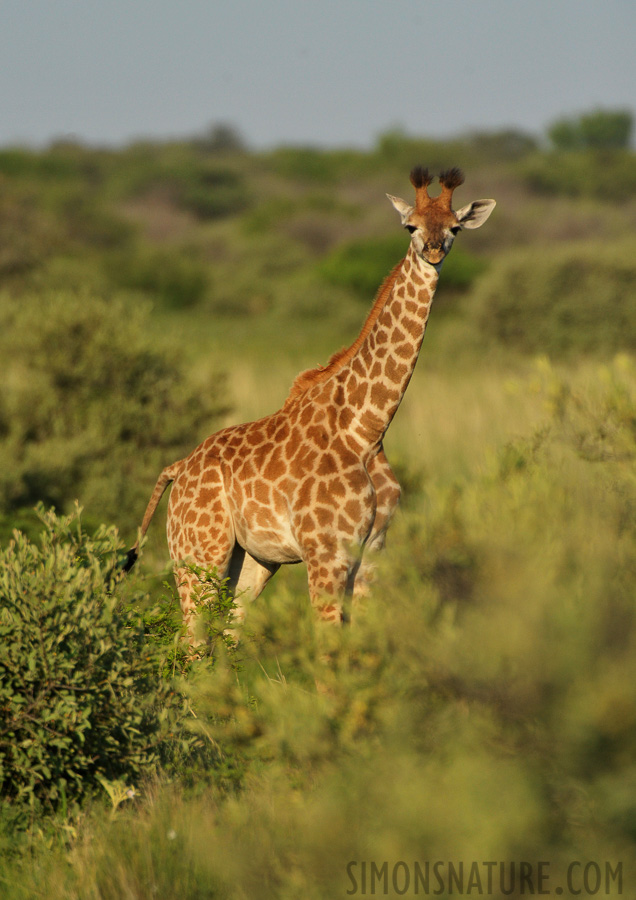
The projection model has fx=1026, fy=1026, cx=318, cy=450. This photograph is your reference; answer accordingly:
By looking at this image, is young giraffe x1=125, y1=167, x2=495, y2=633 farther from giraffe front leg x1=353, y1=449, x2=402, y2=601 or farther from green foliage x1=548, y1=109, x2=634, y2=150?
green foliage x1=548, y1=109, x2=634, y2=150

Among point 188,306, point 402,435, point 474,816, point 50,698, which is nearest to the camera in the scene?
point 474,816

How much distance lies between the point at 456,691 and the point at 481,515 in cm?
73

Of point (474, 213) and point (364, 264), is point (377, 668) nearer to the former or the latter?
point (474, 213)

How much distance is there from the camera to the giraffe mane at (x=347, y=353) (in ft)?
18.9

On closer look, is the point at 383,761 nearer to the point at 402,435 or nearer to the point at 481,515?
the point at 481,515

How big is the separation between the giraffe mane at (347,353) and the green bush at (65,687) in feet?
6.97

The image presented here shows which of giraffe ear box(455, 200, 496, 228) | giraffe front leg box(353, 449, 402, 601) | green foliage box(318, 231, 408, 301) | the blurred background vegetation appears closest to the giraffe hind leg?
the blurred background vegetation

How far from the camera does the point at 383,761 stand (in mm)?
2887

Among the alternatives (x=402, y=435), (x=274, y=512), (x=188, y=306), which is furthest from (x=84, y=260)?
(x=274, y=512)

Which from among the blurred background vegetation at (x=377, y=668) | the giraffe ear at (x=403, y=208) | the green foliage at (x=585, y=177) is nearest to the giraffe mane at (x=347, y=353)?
the giraffe ear at (x=403, y=208)

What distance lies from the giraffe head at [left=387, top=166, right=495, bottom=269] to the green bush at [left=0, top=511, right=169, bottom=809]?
86.2 inches

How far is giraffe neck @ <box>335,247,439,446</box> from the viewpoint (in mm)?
5512

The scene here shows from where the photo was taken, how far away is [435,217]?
5.21 m

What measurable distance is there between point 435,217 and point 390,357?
0.81 meters
